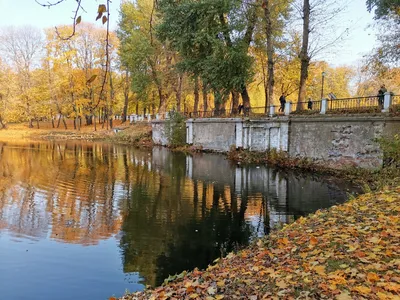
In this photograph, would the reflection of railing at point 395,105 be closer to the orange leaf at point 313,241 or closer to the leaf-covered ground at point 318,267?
the leaf-covered ground at point 318,267

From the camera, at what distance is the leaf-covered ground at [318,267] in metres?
3.71

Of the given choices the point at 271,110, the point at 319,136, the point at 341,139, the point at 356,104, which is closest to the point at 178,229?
the point at 341,139

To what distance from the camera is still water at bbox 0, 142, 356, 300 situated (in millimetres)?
6801

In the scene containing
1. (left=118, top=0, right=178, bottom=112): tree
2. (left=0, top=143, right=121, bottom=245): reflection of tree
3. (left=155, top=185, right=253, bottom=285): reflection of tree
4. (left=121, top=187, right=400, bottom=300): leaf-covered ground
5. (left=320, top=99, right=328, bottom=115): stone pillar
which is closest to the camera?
(left=121, top=187, right=400, bottom=300): leaf-covered ground

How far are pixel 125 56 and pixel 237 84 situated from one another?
1795cm

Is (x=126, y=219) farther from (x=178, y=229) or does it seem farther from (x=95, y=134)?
(x=95, y=134)

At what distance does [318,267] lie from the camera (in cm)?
443

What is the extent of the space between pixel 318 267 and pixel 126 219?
6961 mm

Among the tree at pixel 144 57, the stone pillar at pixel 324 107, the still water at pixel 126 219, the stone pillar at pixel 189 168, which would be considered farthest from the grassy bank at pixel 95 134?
the stone pillar at pixel 324 107

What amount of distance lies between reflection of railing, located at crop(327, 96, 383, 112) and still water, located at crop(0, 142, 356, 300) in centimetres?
445

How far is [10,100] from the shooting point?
153 feet

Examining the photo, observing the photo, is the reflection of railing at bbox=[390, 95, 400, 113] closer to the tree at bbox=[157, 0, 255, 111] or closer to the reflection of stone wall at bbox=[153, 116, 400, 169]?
the reflection of stone wall at bbox=[153, 116, 400, 169]

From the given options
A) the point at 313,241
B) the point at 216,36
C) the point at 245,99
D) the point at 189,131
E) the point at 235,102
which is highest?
the point at 216,36

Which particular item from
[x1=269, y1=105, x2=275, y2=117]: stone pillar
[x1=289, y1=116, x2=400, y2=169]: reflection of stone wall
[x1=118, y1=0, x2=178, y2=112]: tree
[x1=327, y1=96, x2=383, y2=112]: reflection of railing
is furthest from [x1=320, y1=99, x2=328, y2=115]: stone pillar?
[x1=118, y1=0, x2=178, y2=112]: tree
